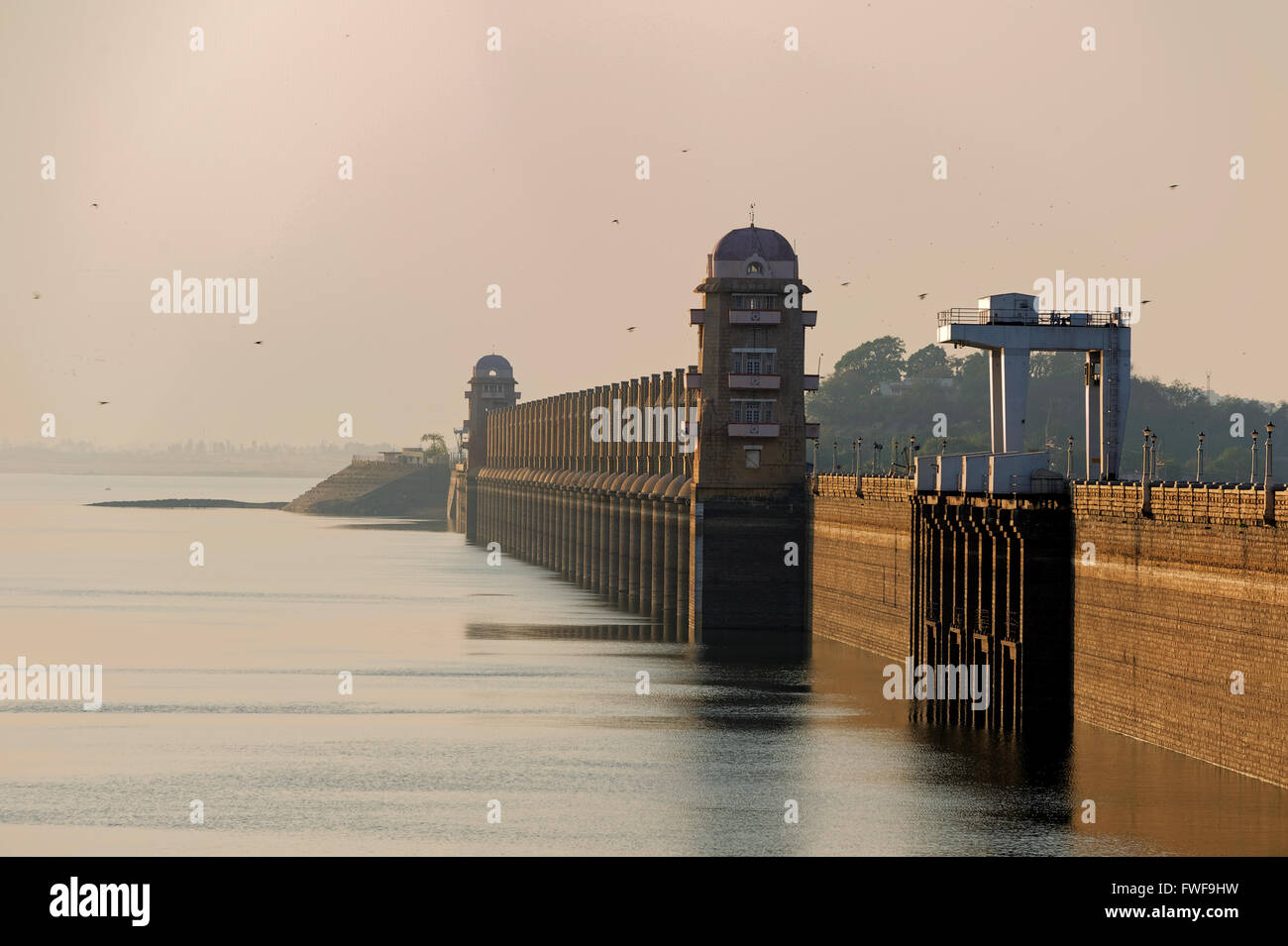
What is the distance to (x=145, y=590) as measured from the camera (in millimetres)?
143625

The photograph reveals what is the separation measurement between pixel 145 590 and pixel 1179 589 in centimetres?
10532

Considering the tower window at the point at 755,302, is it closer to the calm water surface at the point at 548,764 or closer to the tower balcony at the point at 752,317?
the tower balcony at the point at 752,317

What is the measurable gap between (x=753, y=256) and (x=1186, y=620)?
171 feet

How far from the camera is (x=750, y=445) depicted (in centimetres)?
10012

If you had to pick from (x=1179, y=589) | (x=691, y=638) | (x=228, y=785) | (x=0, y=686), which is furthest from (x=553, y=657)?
(x=1179, y=589)

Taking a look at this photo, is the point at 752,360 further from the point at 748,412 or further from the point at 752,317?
the point at 748,412

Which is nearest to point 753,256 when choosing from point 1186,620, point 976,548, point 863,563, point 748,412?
point 748,412

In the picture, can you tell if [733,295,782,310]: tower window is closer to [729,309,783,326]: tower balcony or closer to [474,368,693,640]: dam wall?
[729,309,783,326]: tower balcony

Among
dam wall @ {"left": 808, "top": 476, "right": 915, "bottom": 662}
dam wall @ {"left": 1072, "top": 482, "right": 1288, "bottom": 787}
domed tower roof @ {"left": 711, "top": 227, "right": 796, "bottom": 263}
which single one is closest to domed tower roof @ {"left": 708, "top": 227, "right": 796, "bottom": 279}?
domed tower roof @ {"left": 711, "top": 227, "right": 796, "bottom": 263}

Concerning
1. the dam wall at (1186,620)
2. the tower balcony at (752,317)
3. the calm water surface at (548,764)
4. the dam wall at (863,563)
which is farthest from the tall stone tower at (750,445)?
the dam wall at (1186,620)
